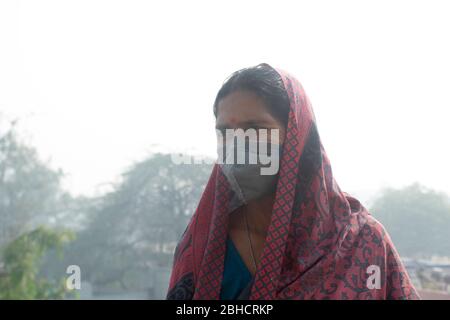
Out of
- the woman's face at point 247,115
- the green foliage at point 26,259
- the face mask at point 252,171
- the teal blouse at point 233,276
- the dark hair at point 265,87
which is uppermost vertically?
the dark hair at point 265,87

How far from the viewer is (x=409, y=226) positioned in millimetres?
5488

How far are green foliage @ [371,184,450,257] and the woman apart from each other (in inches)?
155

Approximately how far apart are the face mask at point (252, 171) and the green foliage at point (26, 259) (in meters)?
6.93

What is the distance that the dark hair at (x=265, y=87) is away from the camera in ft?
4.31

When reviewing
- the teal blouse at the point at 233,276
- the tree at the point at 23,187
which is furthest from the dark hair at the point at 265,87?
the tree at the point at 23,187

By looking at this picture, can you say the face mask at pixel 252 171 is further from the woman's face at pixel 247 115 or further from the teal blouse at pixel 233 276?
the teal blouse at pixel 233 276

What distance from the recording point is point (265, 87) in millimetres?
1317

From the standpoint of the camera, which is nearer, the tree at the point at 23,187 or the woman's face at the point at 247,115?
the woman's face at the point at 247,115

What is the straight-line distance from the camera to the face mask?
52.1 inches

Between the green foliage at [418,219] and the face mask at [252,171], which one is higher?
the face mask at [252,171]

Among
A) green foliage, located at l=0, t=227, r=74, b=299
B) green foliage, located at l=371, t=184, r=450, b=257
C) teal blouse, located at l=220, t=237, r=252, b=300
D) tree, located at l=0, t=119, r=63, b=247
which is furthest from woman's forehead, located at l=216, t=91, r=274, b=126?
tree, located at l=0, t=119, r=63, b=247

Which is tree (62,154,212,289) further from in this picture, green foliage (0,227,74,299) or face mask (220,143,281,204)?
face mask (220,143,281,204)
